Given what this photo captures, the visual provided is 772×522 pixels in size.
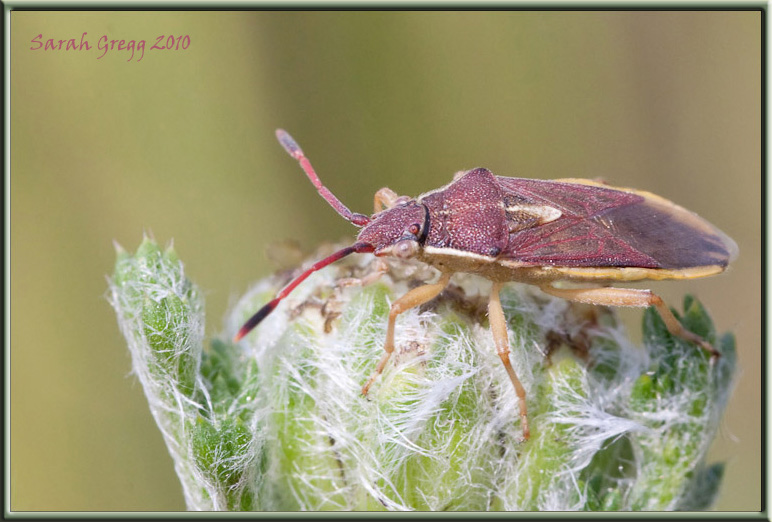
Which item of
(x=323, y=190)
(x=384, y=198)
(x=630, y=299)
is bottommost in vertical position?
(x=630, y=299)

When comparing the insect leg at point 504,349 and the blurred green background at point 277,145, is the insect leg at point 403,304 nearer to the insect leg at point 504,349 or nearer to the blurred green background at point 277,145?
the insect leg at point 504,349

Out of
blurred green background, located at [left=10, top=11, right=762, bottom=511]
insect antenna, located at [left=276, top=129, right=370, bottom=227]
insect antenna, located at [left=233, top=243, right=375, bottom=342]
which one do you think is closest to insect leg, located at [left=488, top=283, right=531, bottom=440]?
insect antenna, located at [left=233, top=243, right=375, bottom=342]

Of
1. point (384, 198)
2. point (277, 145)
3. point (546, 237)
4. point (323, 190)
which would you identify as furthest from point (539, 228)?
point (277, 145)

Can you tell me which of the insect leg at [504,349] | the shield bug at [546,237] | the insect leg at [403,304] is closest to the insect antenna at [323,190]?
the shield bug at [546,237]

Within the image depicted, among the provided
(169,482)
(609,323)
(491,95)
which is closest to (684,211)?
(609,323)

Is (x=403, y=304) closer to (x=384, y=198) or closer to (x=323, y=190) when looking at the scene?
(x=384, y=198)

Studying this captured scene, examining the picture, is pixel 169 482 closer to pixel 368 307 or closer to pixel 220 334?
pixel 220 334

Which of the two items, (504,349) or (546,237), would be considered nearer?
(504,349)
